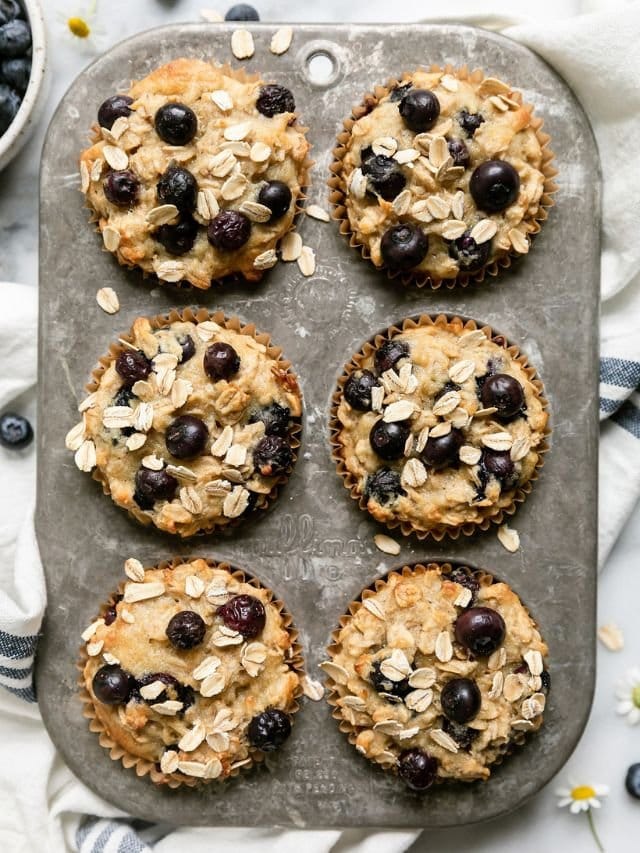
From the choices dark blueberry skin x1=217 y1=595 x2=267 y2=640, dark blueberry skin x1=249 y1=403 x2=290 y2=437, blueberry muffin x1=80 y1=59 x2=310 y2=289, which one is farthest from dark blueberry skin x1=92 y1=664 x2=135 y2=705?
blueberry muffin x1=80 y1=59 x2=310 y2=289

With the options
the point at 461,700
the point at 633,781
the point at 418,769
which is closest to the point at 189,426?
the point at 461,700

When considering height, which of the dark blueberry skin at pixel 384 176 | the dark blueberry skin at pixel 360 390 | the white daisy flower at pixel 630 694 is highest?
the dark blueberry skin at pixel 384 176

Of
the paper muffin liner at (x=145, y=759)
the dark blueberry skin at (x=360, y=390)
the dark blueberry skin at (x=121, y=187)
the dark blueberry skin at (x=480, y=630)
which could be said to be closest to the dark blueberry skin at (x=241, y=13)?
the dark blueberry skin at (x=121, y=187)

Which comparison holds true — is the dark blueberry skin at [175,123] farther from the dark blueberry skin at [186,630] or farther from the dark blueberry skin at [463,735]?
the dark blueberry skin at [463,735]

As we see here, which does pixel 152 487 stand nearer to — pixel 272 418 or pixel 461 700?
pixel 272 418

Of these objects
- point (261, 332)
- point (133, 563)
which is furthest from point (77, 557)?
point (261, 332)
